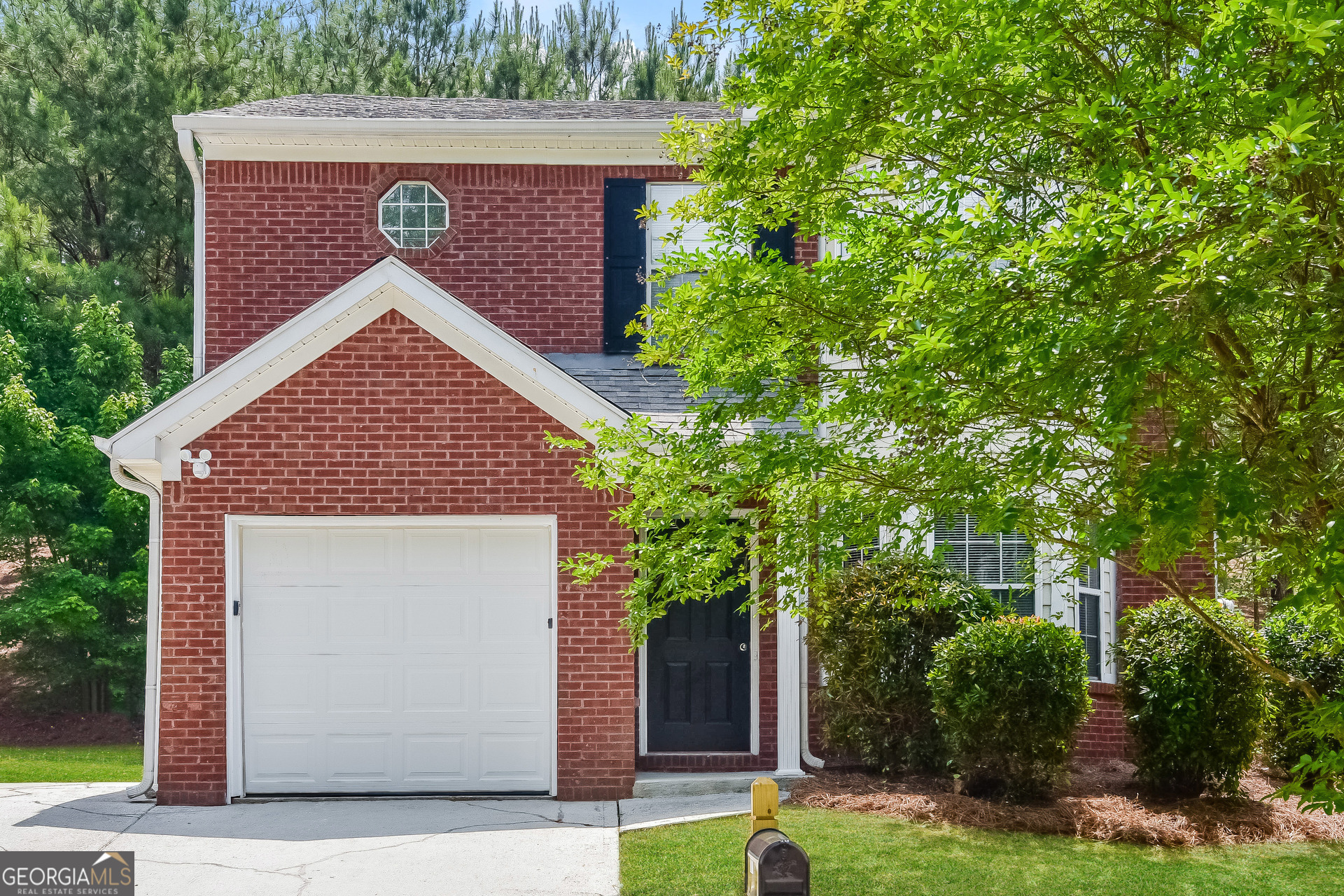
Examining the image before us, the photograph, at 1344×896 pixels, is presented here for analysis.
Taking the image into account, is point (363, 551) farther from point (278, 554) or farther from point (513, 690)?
point (513, 690)

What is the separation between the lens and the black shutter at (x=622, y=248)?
38.5 ft

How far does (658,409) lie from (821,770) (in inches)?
144

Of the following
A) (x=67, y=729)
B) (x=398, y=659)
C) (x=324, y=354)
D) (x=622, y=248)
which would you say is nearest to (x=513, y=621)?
(x=398, y=659)

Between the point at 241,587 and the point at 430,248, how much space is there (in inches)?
170

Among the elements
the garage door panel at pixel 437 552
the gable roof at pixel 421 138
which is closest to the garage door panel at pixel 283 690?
the garage door panel at pixel 437 552

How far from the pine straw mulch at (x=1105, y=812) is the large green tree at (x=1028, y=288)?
7.89 feet

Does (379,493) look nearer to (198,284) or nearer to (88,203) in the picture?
(198,284)

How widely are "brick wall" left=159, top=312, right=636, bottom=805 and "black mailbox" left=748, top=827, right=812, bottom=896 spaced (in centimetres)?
453

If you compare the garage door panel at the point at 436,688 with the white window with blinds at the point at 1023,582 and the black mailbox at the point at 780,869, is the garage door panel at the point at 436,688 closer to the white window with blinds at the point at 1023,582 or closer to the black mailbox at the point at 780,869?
the white window with blinds at the point at 1023,582

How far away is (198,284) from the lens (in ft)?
37.7

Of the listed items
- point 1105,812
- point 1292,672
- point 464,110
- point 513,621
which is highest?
point 464,110

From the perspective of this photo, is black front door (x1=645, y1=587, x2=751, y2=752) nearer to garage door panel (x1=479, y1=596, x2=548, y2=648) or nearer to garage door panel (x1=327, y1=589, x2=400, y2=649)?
garage door panel (x1=479, y1=596, x2=548, y2=648)

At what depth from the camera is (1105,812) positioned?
26.8 ft

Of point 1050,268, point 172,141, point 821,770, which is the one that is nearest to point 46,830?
point 821,770
